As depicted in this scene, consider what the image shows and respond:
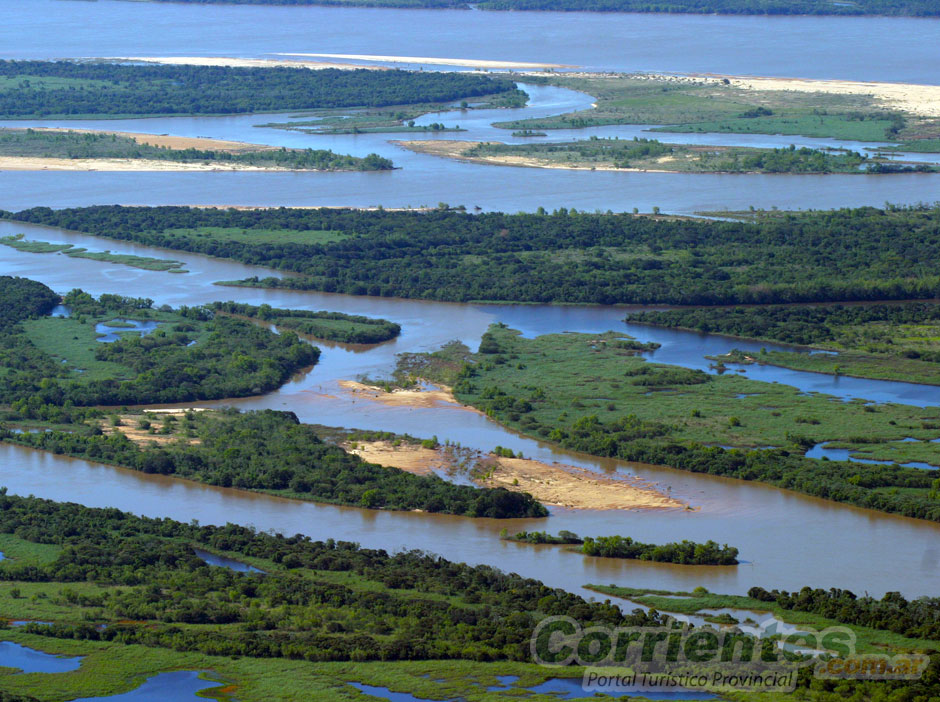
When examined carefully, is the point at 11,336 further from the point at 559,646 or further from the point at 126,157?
the point at 126,157

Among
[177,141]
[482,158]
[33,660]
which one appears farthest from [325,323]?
[177,141]

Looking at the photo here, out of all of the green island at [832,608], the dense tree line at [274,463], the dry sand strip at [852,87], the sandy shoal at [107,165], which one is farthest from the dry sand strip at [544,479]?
the dry sand strip at [852,87]

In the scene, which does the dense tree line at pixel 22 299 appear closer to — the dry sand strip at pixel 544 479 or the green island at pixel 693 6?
the dry sand strip at pixel 544 479

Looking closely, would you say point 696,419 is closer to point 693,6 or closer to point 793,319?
point 793,319

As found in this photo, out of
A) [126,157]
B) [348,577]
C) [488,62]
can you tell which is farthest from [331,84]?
[348,577]

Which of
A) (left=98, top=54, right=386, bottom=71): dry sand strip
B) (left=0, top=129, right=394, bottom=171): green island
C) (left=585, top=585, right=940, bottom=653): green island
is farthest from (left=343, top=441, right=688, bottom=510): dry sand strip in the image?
(left=98, top=54, right=386, bottom=71): dry sand strip
